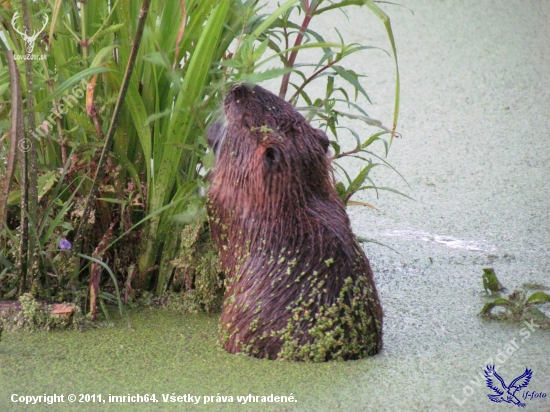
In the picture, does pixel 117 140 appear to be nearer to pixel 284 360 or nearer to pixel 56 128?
pixel 56 128

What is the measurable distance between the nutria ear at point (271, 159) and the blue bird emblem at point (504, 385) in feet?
2.29

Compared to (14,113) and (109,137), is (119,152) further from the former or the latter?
(14,113)

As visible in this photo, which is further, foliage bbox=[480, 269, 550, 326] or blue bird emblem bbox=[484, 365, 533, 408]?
foliage bbox=[480, 269, 550, 326]

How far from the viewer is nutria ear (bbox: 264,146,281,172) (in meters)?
1.95

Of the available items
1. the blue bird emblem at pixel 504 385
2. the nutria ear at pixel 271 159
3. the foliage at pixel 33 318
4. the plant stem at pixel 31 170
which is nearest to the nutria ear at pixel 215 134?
the nutria ear at pixel 271 159

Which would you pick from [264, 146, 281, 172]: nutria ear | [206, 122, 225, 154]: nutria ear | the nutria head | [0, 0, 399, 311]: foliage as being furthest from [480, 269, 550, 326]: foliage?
[206, 122, 225, 154]: nutria ear

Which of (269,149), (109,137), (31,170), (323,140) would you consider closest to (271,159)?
(269,149)

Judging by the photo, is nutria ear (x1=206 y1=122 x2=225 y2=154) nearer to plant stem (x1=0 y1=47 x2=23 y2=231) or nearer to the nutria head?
the nutria head

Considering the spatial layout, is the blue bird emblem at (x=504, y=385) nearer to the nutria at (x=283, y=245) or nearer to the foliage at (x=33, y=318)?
the nutria at (x=283, y=245)

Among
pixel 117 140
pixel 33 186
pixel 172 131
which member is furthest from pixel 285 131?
pixel 33 186

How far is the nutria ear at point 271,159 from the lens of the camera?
6.39 feet

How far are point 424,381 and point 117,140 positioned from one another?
1.07 m

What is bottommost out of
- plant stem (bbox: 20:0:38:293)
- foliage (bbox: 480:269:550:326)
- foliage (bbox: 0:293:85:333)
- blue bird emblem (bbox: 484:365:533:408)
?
foliage (bbox: 0:293:85:333)

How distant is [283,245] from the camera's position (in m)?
1.93
